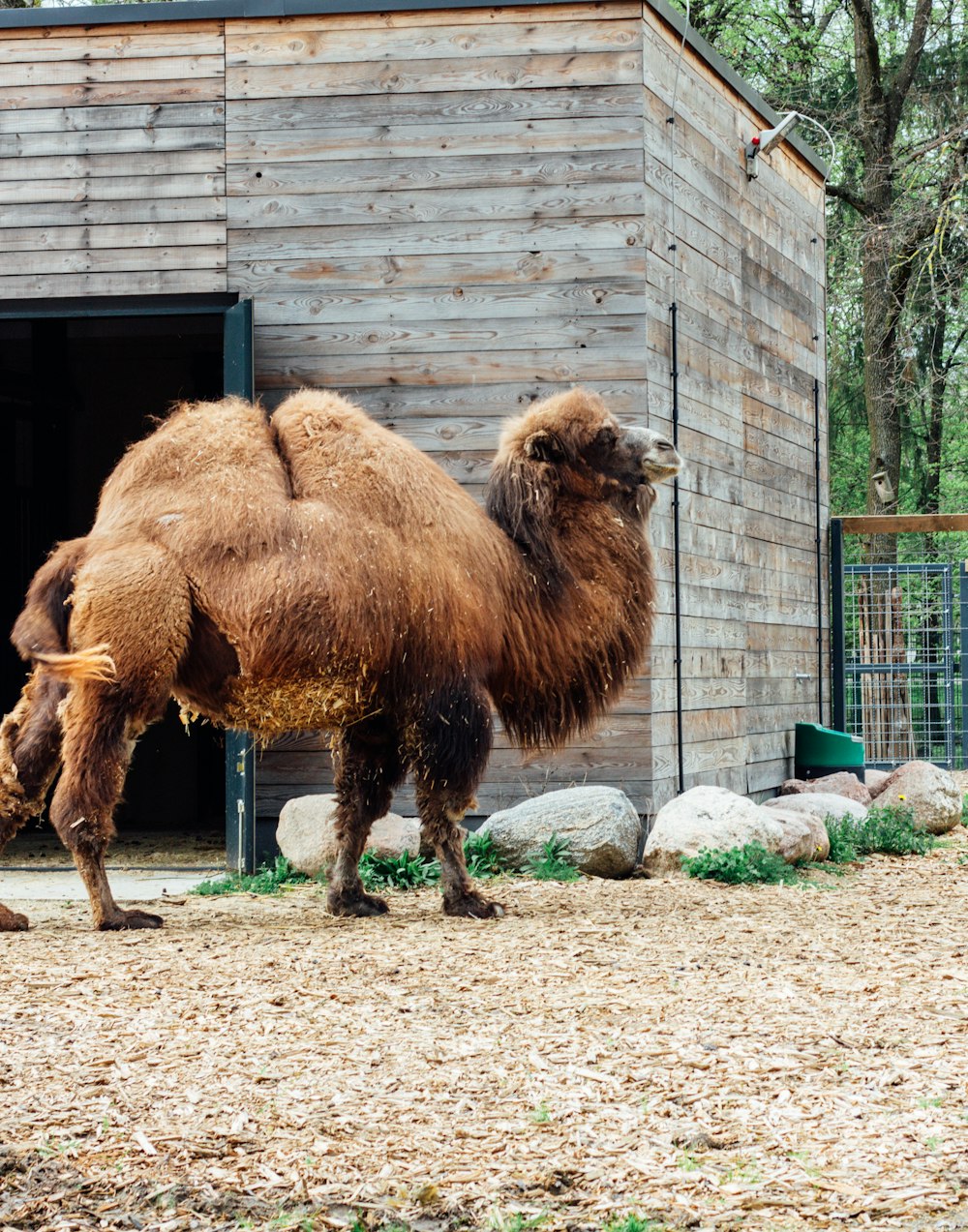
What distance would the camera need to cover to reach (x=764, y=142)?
412 inches

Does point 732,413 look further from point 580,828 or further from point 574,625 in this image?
point 574,625

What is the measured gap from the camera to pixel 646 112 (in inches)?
340

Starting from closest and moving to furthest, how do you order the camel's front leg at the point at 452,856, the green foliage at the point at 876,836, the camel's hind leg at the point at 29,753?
the camel's hind leg at the point at 29,753 < the camel's front leg at the point at 452,856 < the green foliage at the point at 876,836

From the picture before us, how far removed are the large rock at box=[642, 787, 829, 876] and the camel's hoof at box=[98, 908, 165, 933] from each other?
283 cm

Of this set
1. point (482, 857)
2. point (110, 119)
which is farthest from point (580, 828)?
point (110, 119)

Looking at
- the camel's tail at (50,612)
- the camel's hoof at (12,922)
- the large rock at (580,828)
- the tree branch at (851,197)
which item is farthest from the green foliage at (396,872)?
the tree branch at (851,197)

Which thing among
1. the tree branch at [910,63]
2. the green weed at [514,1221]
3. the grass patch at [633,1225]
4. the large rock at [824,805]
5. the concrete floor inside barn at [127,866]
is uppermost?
the tree branch at [910,63]

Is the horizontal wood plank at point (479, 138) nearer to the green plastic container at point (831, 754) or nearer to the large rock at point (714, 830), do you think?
the large rock at point (714, 830)

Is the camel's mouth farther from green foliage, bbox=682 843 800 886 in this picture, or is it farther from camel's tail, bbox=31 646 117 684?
camel's tail, bbox=31 646 117 684

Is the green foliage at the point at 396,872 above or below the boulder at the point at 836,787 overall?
below

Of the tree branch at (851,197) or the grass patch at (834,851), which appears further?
the tree branch at (851,197)

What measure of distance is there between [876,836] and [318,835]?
354 centimetres

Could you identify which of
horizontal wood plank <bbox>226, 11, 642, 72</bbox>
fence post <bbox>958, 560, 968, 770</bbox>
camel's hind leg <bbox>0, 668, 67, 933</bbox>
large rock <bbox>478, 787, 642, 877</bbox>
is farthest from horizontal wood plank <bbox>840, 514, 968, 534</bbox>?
camel's hind leg <bbox>0, 668, 67, 933</bbox>

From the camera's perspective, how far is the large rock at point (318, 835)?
777 centimetres
